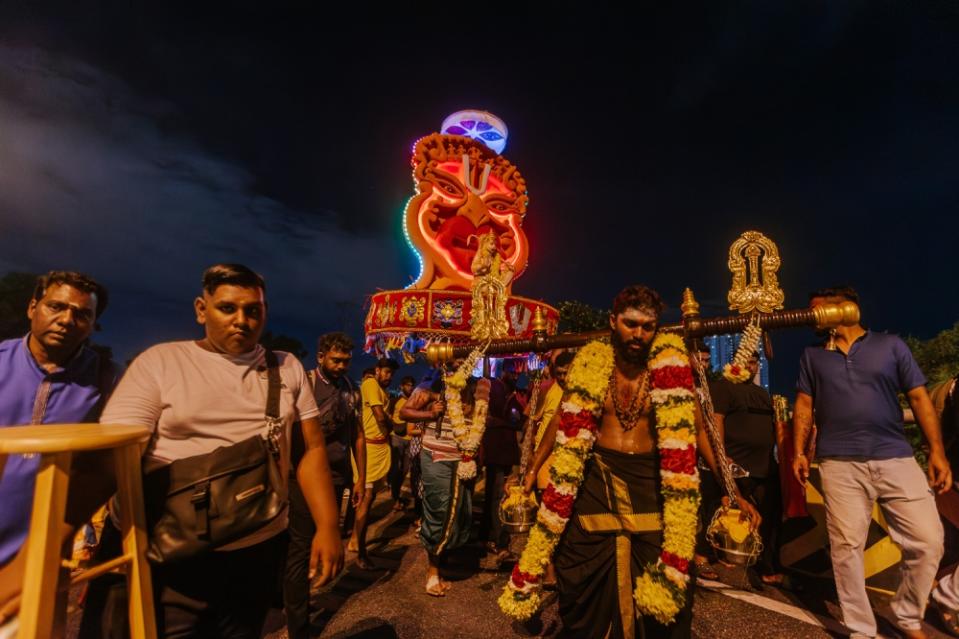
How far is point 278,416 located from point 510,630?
9.13 ft

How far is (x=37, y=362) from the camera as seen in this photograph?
8.33ft

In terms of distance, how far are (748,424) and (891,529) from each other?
1.46m

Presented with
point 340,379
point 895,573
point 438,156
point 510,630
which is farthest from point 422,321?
point 895,573

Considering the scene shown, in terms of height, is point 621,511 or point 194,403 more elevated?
point 194,403

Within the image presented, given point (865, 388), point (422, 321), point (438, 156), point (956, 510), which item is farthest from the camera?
point (438, 156)

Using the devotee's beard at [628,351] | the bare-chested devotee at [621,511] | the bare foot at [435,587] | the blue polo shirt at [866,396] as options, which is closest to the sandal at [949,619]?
the blue polo shirt at [866,396]

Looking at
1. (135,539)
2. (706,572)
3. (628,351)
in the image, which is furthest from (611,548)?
(706,572)

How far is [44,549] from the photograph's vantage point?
129 centimetres

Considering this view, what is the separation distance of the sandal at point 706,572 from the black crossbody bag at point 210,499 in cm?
448

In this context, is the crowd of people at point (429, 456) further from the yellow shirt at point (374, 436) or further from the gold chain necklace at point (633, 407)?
the yellow shirt at point (374, 436)

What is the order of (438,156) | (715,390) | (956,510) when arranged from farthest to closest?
(438,156) → (715,390) → (956,510)

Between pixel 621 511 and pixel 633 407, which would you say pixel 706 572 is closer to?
pixel 621 511

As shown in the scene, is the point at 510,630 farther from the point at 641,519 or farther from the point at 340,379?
the point at 340,379

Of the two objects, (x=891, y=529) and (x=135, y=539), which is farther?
(x=891, y=529)
